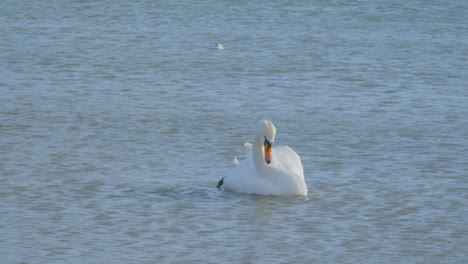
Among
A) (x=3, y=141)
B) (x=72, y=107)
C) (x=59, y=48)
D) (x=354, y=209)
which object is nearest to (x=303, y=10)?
(x=59, y=48)

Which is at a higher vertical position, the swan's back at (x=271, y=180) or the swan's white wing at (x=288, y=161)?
the swan's white wing at (x=288, y=161)

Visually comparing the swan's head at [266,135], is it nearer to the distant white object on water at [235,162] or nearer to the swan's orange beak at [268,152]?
the swan's orange beak at [268,152]

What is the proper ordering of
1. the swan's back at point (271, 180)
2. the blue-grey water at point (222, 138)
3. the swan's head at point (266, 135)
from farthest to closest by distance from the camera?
the swan's head at point (266, 135), the swan's back at point (271, 180), the blue-grey water at point (222, 138)

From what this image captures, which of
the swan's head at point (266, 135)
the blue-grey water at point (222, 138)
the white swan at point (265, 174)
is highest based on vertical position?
the swan's head at point (266, 135)

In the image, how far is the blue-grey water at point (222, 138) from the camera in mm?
9359

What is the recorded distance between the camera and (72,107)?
48.4 feet

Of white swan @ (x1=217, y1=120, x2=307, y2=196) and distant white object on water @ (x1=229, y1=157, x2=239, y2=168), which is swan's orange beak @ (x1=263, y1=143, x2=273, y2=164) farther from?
distant white object on water @ (x1=229, y1=157, x2=239, y2=168)

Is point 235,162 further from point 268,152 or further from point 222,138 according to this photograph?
point 222,138

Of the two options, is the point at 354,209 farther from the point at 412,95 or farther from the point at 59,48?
the point at 59,48

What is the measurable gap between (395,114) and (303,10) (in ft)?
41.7

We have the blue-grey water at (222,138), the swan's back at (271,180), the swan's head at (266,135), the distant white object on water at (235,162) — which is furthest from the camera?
the distant white object on water at (235,162)

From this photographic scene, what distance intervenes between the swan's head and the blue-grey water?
0.46 metres

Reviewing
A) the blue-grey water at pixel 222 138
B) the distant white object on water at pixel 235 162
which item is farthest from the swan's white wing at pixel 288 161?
the distant white object on water at pixel 235 162

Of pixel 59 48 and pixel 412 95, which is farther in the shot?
pixel 59 48
